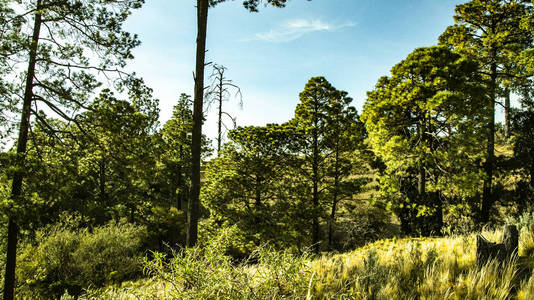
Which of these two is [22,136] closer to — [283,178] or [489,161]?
[283,178]

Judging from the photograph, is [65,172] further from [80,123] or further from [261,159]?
[261,159]

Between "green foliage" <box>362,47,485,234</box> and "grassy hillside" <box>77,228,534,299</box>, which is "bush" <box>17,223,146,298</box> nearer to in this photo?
"grassy hillside" <box>77,228,534,299</box>

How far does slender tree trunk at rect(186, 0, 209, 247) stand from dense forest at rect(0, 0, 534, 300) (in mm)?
38

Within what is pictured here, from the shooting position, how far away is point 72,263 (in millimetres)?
12789

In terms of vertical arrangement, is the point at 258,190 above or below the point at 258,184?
below

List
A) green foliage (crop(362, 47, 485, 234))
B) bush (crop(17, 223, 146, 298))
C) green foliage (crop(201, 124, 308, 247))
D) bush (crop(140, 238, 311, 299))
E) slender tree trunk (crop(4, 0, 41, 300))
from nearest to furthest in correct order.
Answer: bush (crop(140, 238, 311, 299)) → slender tree trunk (crop(4, 0, 41, 300)) → green foliage (crop(362, 47, 485, 234)) → bush (crop(17, 223, 146, 298)) → green foliage (crop(201, 124, 308, 247))

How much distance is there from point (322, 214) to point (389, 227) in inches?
372

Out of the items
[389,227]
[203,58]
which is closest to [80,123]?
[203,58]

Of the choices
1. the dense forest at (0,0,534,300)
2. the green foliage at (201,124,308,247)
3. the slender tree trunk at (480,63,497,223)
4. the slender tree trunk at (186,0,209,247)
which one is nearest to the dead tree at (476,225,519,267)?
the dense forest at (0,0,534,300)

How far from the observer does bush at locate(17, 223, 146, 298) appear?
11492mm

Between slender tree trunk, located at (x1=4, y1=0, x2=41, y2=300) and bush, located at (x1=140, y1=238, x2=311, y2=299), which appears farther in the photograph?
slender tree trunk, located at (x1=4, y1=0, x2=41, y2=300)

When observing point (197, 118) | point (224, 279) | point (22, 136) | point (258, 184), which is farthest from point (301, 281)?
point (258, 184)

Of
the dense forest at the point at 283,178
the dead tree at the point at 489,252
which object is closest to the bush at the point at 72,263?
the dense forest at the point at 283,178

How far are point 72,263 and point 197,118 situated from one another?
39.6 ft
